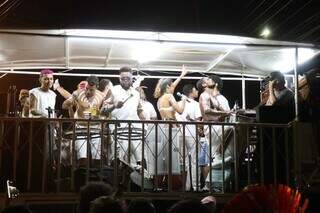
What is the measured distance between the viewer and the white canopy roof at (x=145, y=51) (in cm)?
901

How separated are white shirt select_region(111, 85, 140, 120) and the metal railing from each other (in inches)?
13.8

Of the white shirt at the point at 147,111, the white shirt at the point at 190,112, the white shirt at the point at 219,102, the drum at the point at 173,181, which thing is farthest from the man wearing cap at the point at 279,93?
the white shirt at the point at 147,111

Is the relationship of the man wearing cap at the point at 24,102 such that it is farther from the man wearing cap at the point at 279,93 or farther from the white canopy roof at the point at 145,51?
the man wearing cap at the point at 279,93

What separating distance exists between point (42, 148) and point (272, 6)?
719 cm

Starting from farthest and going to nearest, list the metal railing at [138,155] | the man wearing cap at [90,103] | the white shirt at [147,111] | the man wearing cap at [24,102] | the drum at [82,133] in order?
the man wearing cap at [24,102] → the white shirt at [147,111] → the man wearing cap at [90,103] → the drum at [82,133] → the metal railing at [138,155]

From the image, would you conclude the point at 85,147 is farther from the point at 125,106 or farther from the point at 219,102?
the point at 219,102

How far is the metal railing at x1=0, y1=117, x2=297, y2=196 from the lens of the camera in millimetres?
8119

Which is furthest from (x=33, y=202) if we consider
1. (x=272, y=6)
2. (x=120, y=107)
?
(x=272, y=6)

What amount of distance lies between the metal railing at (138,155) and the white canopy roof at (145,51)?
1511 millimetres

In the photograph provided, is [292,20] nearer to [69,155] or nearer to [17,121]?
[69,155]

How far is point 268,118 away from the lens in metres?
9.09

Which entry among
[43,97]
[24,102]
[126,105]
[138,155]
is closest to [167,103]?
[126,105]

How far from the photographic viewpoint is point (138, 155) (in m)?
9.05

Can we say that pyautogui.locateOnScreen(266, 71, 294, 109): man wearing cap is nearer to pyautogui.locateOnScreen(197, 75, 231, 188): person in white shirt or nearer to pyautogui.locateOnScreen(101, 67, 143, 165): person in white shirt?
pyautogui.locateOnScreen(197, 75, 231, 188): person in white shirt
